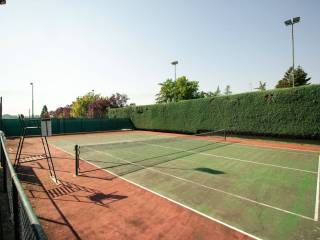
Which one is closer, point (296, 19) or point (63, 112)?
point (296, 19)

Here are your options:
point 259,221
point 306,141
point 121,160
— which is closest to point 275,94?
point 306,141

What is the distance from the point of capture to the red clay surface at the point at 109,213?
6094 millimetres

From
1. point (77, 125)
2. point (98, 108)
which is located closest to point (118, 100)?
point (98, 108)

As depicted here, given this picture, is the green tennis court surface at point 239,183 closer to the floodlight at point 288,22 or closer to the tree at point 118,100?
the floodlight at point 288,22

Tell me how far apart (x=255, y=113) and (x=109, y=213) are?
70.2 feet

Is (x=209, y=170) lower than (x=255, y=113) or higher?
lower

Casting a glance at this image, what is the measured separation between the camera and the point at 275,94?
75.0 feet

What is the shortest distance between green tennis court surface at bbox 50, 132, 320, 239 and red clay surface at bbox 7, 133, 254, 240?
2.34ft

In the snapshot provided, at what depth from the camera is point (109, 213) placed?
7219mm

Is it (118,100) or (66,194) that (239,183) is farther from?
(118,100)

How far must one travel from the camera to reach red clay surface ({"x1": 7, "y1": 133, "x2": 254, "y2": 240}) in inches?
240

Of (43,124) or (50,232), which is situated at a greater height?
(43,124)

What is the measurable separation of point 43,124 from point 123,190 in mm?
4845

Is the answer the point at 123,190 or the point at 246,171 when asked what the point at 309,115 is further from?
the point at 123,190
